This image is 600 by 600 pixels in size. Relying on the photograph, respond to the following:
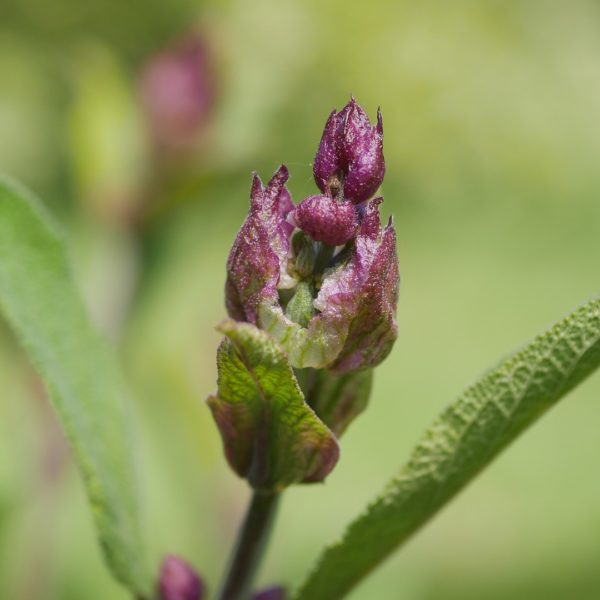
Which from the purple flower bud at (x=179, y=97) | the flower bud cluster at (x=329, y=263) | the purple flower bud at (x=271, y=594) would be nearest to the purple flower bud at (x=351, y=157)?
the flower bud cluster at (x=329, y=263)

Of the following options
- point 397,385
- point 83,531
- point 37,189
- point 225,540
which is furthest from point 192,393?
point 37,189

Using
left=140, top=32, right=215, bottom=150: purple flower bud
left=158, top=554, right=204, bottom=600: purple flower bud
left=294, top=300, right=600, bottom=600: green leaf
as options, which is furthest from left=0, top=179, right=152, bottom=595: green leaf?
left=140, top=32, right=215, bottom=150: purple flower bud

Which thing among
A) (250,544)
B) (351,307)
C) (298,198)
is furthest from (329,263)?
(298,198)

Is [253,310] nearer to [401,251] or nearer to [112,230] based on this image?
[112,230]

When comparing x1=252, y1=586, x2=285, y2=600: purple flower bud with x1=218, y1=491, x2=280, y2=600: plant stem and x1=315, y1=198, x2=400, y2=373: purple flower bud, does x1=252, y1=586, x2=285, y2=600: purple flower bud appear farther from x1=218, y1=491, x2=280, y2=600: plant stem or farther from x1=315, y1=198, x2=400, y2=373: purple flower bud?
x1=315, y1=198, x2=400, y2=373: purple flower bud

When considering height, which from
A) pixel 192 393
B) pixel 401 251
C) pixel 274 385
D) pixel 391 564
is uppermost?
pixel 401 251

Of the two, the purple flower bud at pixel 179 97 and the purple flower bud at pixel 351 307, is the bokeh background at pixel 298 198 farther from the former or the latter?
the purple flower bud at pixel 351 307

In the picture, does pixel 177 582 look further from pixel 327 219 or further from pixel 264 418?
pixel 327 219
